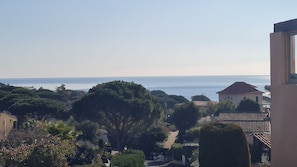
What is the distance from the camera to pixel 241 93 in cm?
5294

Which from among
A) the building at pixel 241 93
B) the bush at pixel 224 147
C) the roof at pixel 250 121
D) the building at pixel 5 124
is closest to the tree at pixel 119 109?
the roof at pixel 250 121

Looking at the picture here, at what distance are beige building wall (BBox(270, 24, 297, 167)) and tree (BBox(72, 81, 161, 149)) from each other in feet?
87.1

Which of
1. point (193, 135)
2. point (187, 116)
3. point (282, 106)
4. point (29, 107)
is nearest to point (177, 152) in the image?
point (193, 135)

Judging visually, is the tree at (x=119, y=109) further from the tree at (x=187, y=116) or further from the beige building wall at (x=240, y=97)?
the beige building wall at (x=240, y=97)

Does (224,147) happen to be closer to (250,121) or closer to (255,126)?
(255,126)

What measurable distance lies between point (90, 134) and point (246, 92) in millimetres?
29544

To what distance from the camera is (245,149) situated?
12961mm

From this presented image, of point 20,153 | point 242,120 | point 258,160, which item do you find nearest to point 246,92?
point 242,120

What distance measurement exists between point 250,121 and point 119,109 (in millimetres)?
8866

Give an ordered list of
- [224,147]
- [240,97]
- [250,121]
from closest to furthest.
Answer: [224,147] → [250,121] → [240,97]

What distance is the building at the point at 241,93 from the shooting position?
170ft

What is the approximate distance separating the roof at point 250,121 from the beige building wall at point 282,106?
18123 millimetres

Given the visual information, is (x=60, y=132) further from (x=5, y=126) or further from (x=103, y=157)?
(x=5, y=126)

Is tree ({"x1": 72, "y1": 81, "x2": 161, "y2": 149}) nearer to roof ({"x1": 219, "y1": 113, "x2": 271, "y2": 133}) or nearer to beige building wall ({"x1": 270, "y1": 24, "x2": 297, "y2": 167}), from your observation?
roof ({"x1": 219, "y1": 113, "x2": 271, "y2": 133})
